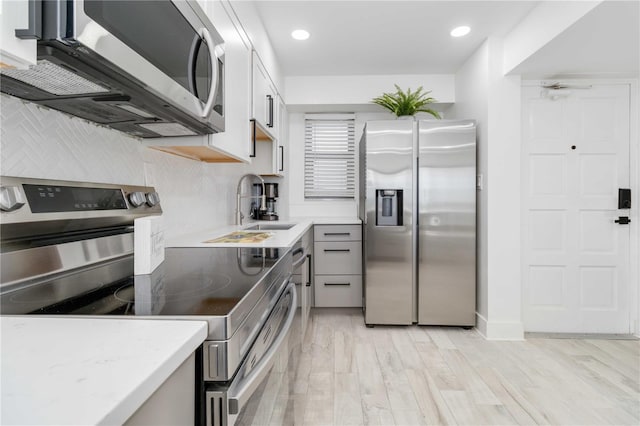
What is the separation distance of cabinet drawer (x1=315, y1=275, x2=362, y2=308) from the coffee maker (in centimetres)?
76

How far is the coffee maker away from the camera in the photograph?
125 inches

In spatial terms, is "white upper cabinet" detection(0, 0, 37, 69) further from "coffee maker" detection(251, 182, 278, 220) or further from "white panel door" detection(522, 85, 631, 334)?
"white panel door" detection(522, 85, 631, 334)

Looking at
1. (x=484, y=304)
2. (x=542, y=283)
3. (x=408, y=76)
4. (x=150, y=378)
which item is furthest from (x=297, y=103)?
(x=150, y=378)

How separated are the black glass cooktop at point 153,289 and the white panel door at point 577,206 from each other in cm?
258

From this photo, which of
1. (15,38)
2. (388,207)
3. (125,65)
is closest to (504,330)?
(388,207)

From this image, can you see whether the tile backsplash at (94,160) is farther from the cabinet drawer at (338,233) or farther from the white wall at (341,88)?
the white wall at (341,88)

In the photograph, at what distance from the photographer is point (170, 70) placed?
3.05 feet

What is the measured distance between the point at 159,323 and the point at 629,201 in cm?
351

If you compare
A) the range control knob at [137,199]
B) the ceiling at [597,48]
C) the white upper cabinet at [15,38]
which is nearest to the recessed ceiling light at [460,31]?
the ceiling at [597,48]

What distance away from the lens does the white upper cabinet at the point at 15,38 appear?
19.5 inches

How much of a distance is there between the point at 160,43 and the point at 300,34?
1.95 metres

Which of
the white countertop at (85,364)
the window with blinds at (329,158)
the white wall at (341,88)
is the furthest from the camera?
the window with blinds at (329,158)

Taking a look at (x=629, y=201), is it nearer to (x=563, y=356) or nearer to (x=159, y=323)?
(x=563, y=356)

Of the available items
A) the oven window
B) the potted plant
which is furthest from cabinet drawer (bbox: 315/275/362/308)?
the oven window
